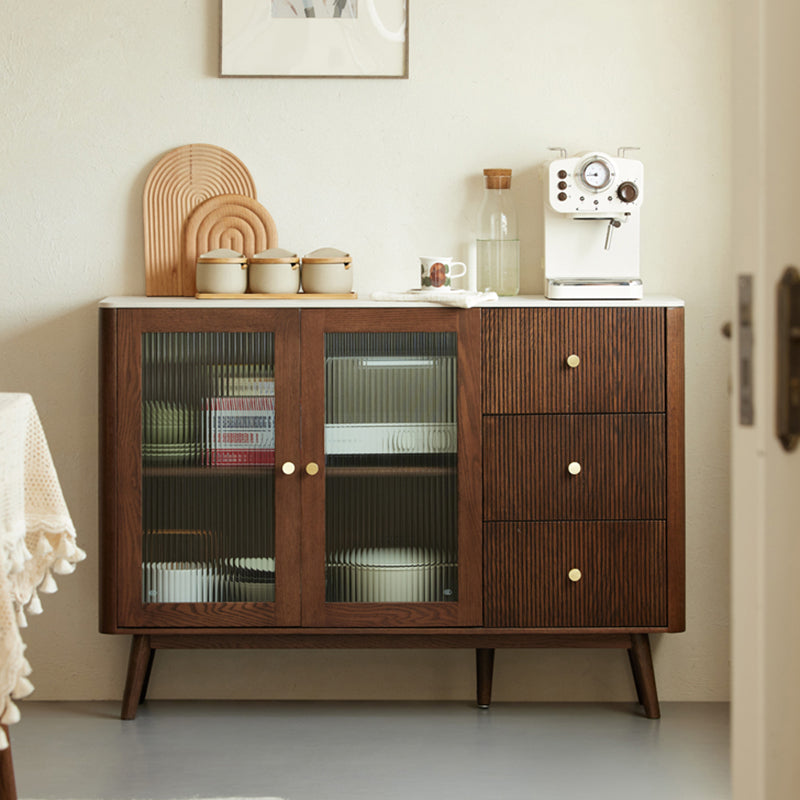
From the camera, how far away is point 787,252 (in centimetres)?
86

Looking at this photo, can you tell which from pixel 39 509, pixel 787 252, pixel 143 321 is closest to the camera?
pixel 787 252

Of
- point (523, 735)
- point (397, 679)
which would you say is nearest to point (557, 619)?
point (523, 735)

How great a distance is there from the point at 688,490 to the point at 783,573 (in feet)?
6.65

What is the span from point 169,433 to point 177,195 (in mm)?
663

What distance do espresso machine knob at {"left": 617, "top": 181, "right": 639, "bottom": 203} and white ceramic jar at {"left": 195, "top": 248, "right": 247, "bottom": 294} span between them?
0.95 m

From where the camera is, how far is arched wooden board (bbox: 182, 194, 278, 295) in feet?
9.14

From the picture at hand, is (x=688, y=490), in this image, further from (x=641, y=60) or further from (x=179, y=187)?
(x=179, y=187)

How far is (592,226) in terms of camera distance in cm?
272

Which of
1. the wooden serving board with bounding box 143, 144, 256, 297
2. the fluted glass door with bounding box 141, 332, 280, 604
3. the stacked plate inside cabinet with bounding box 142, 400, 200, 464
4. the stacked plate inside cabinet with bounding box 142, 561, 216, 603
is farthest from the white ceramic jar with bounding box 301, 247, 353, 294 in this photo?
the stacked plate inside cabinet with bounding box 142, 561, 216, 603

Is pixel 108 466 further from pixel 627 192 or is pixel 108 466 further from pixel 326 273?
pixel 627 192

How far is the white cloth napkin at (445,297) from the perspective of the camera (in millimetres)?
2496

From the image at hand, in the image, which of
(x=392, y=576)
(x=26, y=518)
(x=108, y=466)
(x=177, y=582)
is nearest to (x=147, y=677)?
(x=177, y=582)

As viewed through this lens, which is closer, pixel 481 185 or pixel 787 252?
pixel 787 252

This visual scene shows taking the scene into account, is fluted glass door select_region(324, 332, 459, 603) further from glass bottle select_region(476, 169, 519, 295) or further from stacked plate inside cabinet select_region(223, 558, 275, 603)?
glass bottle select_region(476, 169, 519, 295)
